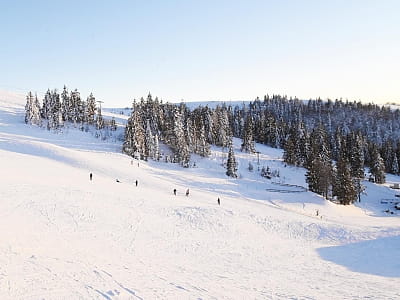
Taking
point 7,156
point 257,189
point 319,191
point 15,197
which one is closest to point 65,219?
point 15,197

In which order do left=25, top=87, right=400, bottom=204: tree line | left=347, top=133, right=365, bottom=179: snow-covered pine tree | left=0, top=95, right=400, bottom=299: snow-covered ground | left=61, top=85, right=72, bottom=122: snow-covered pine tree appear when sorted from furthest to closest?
left=61, top=85, right=72, bottom=122: snow-covered pine tree, left=347, top=133, right=365, bottom=179: snow-covered pine tree, left=25, top=87, right=400, bottom=204: tree line, left=0, top=95, right=400, bottom=299: snow-covered ground

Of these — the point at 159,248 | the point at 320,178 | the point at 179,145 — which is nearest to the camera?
the point at 159,248

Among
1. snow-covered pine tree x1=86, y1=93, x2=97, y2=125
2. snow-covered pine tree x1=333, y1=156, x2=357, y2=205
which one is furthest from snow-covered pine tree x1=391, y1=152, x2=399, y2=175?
snow-covered pine tree x1=86, y1=93, x2=97, y2=125

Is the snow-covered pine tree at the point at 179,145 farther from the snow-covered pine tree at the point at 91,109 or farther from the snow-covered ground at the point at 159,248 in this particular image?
the snow-covered pine tree at the point at 91,109

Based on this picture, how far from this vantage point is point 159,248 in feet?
67.2

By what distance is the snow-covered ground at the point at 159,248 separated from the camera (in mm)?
13359

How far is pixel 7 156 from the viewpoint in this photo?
152ft

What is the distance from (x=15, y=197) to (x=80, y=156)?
90.0 feet

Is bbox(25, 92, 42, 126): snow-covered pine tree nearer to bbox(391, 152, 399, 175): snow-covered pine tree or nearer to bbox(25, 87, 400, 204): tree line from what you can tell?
bbox(25, 87, 400, 204): tree line

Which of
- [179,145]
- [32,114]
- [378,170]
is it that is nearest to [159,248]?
[179,145]

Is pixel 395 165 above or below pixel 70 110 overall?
below

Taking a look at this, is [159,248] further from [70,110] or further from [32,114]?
[70,110]

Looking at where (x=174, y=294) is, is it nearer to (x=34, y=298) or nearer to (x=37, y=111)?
(x=34, y=298)

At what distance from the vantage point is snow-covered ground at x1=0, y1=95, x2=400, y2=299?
43.8 feet
